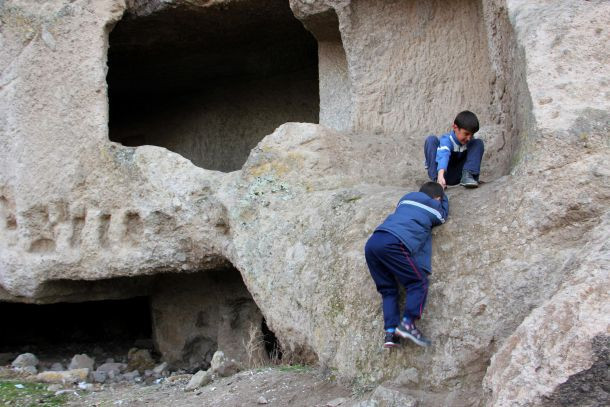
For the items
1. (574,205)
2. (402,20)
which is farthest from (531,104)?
(402,20)

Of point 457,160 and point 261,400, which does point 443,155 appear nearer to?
point 457,160

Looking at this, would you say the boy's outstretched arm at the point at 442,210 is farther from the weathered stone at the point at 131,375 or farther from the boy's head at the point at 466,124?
the weathered stone at the point at 131,375

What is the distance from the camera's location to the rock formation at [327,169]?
2756 mm

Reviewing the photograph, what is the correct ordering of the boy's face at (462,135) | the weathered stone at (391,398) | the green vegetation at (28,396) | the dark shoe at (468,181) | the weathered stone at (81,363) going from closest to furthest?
the weathered stone at (391,398) < the dark shoe at (468,181) < the boy's face at (462,135) < the green vegetation at (28,396) < the weathered stone at (81,363)

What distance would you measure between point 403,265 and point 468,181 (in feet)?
2.08

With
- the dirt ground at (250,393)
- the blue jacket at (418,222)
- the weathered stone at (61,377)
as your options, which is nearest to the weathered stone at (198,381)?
the dirt ground at (250,393)

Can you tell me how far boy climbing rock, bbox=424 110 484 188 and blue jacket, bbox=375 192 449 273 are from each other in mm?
315

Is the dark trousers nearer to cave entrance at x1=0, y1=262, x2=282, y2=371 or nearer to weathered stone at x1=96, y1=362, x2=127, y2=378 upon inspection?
cave entrance at x1=0, y1=262, x2=282, y2=371

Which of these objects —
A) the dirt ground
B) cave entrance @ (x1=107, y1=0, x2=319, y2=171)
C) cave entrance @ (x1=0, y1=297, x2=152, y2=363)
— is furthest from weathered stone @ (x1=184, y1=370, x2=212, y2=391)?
cave entrance @ (x1=107, y1=0, x2=319, y2=171)

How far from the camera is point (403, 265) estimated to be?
284 cm

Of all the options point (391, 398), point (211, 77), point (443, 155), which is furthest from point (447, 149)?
point (211, 77)

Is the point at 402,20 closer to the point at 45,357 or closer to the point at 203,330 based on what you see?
the point at 203,330

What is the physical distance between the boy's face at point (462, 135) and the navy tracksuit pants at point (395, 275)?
2.54 ft

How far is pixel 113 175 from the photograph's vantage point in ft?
15.2
